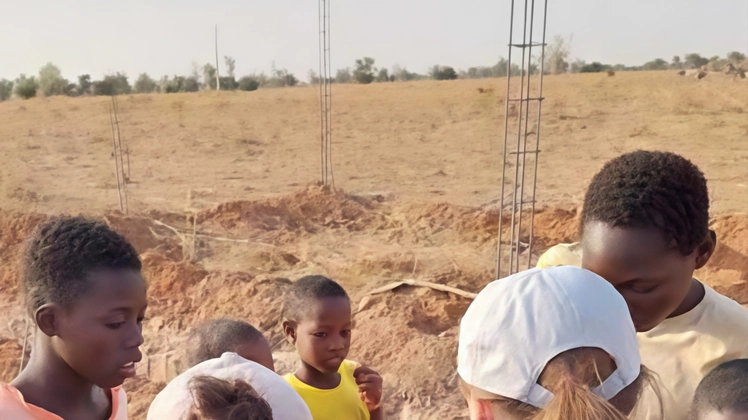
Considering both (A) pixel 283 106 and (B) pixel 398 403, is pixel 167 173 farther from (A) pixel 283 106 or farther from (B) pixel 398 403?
(B) pixel 398 403

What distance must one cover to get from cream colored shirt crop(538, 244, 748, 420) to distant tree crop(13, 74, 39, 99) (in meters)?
31.4

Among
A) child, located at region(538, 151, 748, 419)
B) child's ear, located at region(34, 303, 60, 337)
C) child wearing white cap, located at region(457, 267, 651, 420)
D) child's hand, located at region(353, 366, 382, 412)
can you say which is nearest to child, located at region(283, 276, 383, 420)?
child's hand, located at region(353, 366, 382, 412)

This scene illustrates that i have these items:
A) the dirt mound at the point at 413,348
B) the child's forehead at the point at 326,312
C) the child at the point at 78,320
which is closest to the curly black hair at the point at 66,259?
the child at the point at 78,320

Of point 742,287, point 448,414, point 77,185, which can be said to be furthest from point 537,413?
point 77,185

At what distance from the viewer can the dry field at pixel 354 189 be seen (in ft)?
19.6

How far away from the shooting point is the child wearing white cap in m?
1.11

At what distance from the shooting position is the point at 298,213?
10359 millimetres

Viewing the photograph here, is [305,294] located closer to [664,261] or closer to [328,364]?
[328,364]

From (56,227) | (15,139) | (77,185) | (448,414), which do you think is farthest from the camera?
(15,139)

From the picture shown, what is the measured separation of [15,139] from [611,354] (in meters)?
19.8

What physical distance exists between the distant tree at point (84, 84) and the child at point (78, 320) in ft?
107

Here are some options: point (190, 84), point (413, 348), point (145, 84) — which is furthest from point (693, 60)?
point (413, 348)

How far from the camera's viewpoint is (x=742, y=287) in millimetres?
6758

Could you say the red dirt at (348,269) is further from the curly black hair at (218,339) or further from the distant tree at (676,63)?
the distant tree at (676,63)
